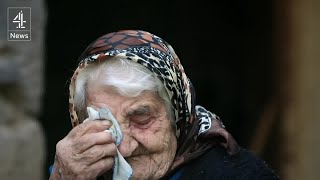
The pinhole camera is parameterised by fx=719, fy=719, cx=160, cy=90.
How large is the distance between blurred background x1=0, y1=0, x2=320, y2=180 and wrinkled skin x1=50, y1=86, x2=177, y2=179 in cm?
95

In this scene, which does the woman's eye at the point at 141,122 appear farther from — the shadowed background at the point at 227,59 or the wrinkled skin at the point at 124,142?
the shadowed background at the point at 227,59

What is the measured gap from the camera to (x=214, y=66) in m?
4.72

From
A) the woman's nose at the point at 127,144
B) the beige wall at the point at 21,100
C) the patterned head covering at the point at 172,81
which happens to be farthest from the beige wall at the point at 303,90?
the woman's nose at the point at 127,144

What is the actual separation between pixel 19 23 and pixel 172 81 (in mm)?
1095

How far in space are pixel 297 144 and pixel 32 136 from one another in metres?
1.50

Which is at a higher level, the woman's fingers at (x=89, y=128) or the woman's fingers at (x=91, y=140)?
the woman's fingers at (x=89, y=128)

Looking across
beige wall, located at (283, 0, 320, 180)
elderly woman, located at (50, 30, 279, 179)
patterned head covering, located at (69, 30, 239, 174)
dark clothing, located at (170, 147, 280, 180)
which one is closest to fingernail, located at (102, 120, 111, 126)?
elderly woman, located at (50, 30, 279, 179)

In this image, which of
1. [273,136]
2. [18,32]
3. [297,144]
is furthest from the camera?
[273,136]

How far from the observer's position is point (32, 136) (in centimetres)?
308

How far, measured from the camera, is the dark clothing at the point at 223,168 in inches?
88.7

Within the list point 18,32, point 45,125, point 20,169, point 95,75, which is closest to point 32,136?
point 20,169

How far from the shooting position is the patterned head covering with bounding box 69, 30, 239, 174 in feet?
7.06

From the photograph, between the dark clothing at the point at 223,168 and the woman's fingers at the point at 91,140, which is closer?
the woman's fingers at the point at 91,140

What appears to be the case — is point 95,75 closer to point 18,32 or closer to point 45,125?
point 18,32
